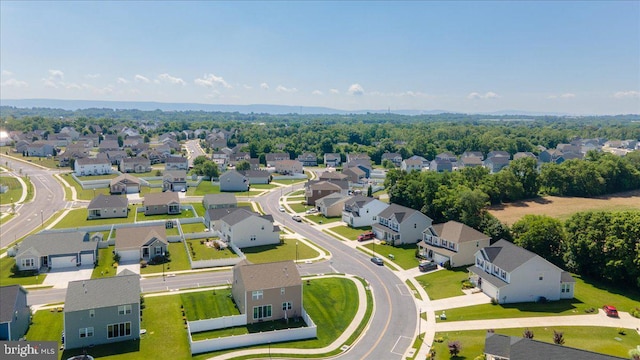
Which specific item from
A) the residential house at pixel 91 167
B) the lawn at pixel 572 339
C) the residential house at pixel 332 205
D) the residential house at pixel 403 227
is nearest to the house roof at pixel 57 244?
the residential house at pixel 403 227

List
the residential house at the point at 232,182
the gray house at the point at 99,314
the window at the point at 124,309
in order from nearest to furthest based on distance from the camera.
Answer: the gray house at the point at 99,314
the window at the point at 124,309
the residential house at the point at 232,182

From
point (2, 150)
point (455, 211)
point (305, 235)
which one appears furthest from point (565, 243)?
point (2, 150)

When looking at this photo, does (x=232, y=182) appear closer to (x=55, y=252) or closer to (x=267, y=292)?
(x=55, y=252)

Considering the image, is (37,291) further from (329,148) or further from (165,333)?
(329,148)

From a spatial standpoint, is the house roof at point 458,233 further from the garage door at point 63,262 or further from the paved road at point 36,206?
the paved road at point 36,206

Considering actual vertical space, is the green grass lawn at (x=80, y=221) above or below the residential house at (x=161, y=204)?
below

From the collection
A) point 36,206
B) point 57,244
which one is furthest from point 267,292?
point 36,206

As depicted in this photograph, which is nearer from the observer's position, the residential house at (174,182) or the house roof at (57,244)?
the house roof at (57,244)
